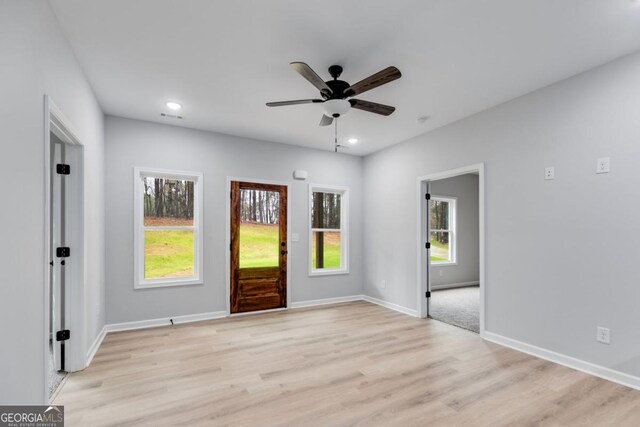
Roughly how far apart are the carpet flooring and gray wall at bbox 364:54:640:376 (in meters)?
0.77

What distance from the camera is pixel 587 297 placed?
9.68ft

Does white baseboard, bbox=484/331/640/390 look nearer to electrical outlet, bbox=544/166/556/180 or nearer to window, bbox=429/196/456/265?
electrical outlet, bbox=544/166/556/180

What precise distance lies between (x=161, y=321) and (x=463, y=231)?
6.50 m

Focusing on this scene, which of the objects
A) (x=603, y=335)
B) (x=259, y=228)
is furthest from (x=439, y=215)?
(x=603, y=335)

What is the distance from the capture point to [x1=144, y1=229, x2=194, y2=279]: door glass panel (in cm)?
448

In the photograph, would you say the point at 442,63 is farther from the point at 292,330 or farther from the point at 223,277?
the point at 223,277

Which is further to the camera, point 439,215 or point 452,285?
point 439,215

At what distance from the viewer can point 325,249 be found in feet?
19.3

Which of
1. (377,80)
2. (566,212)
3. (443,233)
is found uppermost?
(377,80)

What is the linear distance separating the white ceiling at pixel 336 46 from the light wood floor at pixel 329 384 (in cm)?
285

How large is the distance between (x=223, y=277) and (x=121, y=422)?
270 centimetres

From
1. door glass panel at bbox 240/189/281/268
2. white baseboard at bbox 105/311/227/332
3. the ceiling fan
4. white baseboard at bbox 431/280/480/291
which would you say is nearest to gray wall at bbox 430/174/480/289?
white baseboard at bbox 431/280/480/291

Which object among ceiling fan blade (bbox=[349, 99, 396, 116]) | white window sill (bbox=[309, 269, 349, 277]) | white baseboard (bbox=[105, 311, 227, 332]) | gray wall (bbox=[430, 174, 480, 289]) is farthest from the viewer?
gray wall (bbox=[430, 174, 480, 289])

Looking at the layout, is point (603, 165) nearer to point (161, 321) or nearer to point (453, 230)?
point (453, 230)
